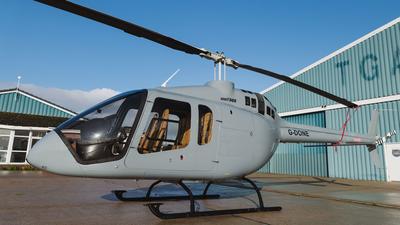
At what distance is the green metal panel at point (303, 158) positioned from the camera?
852 inches

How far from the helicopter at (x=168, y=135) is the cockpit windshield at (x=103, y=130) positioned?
0.06ft

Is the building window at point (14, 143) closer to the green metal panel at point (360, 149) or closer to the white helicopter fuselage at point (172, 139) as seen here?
the white helicopter fuselage at point (172, 139)

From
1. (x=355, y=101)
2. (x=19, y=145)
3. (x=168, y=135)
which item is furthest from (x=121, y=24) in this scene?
(x=19, y=145)

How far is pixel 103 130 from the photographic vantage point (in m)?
5.53

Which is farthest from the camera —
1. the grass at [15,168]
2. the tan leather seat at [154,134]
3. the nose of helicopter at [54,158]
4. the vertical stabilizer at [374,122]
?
the grass at [15,168]

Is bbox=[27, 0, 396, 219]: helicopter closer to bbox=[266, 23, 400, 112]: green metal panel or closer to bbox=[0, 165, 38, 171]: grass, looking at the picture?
bbox=[266, 23, 400, 112]: green metal panel

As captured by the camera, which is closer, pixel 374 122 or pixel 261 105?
pixel 261 105

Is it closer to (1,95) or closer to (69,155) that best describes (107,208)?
(69,155)

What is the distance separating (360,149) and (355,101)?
10.6 ft

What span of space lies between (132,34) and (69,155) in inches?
103

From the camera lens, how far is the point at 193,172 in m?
6.50

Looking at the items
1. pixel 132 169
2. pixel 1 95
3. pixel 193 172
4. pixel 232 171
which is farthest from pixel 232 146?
pixel 1 95

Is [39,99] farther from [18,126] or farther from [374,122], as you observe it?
[374,122]

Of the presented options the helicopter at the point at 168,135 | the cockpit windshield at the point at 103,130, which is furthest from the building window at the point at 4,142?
the cockpit windshield at the point at 103,130
